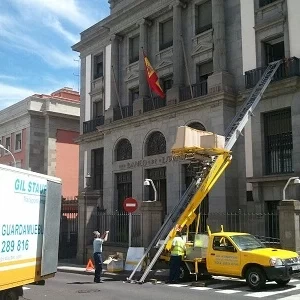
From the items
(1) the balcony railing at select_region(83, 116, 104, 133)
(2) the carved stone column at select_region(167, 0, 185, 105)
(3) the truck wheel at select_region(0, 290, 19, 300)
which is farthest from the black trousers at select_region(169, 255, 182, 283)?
(1) the balcony railing at select_region(83, 116, 104, 133)

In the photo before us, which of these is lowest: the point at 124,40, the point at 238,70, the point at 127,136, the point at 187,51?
the point at 127,136

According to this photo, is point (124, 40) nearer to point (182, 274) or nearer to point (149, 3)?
point (149, 3)

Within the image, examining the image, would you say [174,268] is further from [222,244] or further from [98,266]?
[98,266]

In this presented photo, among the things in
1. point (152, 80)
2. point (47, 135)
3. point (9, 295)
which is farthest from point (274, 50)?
point (47, 135)

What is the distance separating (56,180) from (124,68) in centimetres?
2217

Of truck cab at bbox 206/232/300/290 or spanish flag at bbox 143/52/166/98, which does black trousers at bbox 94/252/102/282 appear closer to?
truck cab at bbox 206/232/300/290

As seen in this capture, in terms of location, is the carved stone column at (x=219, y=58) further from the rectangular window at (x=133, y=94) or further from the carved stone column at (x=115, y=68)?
the carved stone column at (x=115, y=68)

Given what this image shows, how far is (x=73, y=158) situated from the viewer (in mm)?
45438

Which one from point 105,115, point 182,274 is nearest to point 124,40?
point 105,115

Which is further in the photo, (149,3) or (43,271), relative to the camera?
(149,3)

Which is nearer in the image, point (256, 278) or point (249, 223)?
point (256, 278)

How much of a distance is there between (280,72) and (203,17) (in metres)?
6.77

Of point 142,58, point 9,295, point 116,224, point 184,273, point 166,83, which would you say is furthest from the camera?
point 142,58

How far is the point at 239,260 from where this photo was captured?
1487cm
